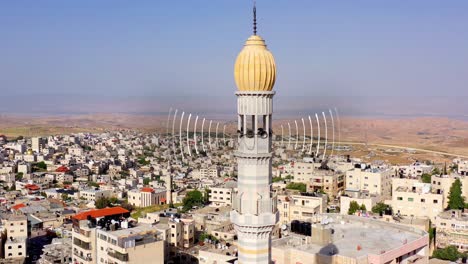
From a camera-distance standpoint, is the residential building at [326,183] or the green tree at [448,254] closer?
the green tree at [448,254]

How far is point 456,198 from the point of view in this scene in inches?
1201

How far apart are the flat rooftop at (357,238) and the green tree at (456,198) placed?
40.7 ft

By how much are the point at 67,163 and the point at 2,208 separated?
25535 mm

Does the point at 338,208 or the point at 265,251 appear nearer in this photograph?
the point at 265,251

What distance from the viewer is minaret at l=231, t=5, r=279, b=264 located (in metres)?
8.55

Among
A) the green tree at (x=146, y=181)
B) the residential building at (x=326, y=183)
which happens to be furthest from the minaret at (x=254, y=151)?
the green tree at (x=146, y=181)

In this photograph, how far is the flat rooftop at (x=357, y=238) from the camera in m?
16.6

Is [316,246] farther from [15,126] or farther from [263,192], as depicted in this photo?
[15,126]

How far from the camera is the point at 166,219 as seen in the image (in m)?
27.1

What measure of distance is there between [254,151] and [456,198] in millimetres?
25413

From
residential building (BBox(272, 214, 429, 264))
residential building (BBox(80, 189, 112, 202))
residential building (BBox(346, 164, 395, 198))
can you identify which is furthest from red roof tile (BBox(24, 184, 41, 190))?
residential building (BBox(272, 214, 429, 264))

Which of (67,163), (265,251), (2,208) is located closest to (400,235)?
(265,251)

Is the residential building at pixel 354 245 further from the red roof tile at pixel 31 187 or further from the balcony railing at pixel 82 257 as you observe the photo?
the red roof tile at pixel 31 187

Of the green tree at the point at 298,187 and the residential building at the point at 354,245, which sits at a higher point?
the residential building at the point at 354,245
